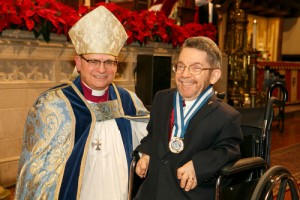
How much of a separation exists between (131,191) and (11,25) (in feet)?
6.87

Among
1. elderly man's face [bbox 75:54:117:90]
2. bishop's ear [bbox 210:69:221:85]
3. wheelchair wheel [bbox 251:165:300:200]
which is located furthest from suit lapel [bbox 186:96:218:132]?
elderly man's face [bbox 75:54:117:90]

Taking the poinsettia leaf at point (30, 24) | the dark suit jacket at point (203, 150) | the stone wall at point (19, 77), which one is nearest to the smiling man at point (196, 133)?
the dark suit jacket at point (203, 150)

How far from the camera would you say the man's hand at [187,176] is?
188cm

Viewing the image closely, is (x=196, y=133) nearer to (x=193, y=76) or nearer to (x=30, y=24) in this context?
(x=193, y=76)

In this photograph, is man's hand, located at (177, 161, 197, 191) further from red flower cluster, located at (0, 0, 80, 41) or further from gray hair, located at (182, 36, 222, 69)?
red flower cluster, located at (0, 0, 80, 41)

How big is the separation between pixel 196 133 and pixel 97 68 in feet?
2.04

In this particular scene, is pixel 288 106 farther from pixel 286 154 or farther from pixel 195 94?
pixel 195 94

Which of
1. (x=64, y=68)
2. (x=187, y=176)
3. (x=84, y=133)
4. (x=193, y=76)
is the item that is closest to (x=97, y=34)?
(x=84, y=133)

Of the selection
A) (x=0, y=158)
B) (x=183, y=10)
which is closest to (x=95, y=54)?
(x=0, y=158)

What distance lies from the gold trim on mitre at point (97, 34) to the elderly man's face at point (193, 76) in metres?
0.48

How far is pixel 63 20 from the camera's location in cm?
389

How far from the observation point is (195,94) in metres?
2.01

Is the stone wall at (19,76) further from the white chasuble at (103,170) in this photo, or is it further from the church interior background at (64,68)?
the white chasuble at (103,170)

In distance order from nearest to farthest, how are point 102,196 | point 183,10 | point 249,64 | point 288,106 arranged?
point 102,196
point 183,10
point 249,64
point 288,106
